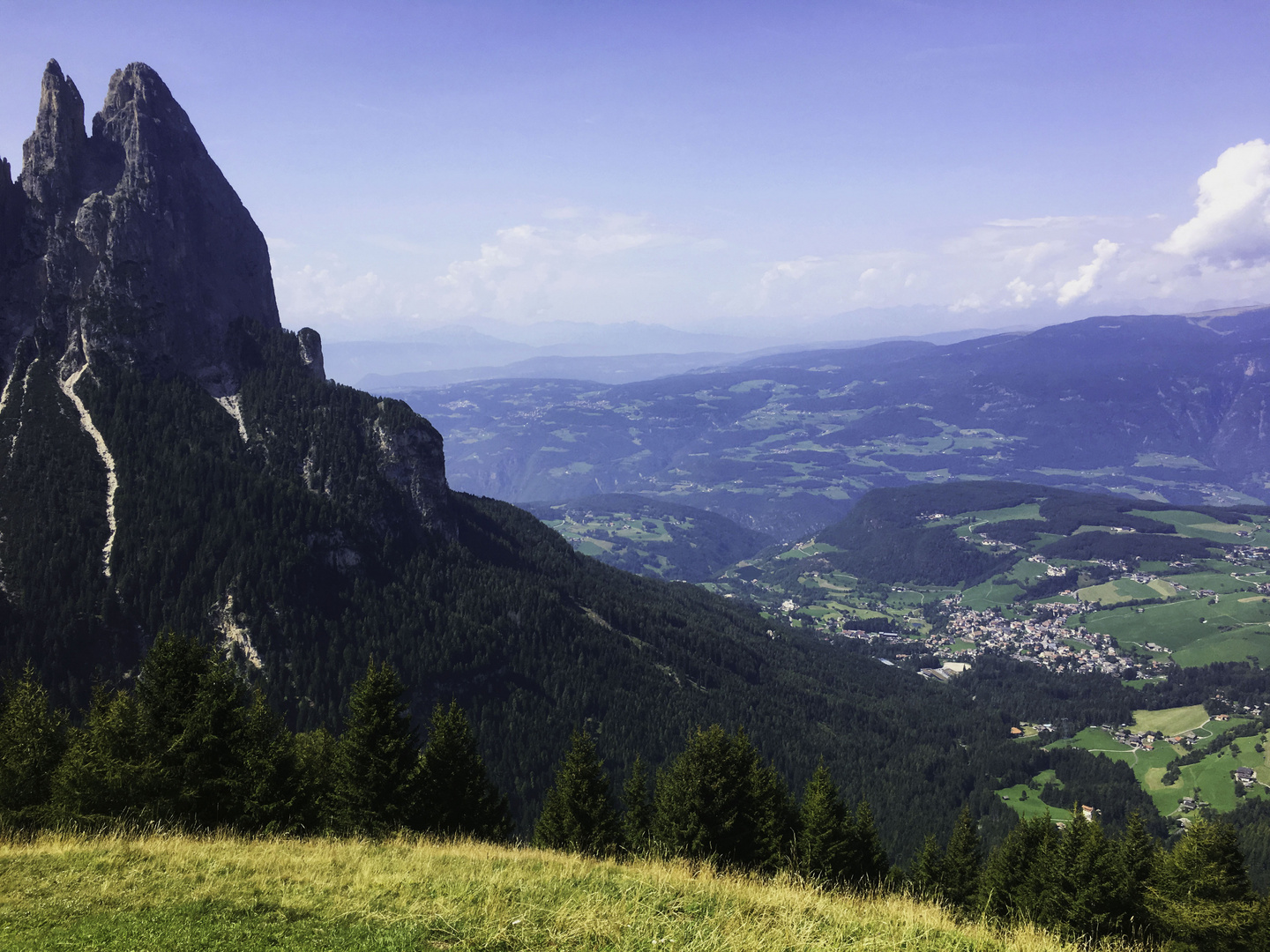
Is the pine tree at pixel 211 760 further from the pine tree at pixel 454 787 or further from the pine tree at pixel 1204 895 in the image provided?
the pine tree at pixel 1204 895

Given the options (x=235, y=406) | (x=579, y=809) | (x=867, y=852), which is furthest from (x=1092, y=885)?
(x=235, y=406)

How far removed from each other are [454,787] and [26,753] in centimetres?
2137

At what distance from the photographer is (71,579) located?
106 metres

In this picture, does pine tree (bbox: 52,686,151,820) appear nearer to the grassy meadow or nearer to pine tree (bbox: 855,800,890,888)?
the grassy meadow

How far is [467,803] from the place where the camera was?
42.3 m

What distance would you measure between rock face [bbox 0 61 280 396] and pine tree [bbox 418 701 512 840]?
13915cm

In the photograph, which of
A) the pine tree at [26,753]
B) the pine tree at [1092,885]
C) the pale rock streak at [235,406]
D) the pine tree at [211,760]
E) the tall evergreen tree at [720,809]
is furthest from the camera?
the pale rock streak at [235,406]

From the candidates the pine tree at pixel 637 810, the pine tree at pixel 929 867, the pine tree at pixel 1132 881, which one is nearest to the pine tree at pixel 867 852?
the pine tree at pixel 929 867

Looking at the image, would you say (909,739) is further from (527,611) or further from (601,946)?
(601,946)

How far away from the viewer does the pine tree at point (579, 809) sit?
142ft

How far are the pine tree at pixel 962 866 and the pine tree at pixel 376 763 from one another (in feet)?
134

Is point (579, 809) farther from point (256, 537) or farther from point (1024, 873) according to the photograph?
point (256, 537)

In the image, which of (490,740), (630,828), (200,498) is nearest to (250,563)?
(200,498)

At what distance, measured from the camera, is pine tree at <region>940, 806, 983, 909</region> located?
52.5 meters
